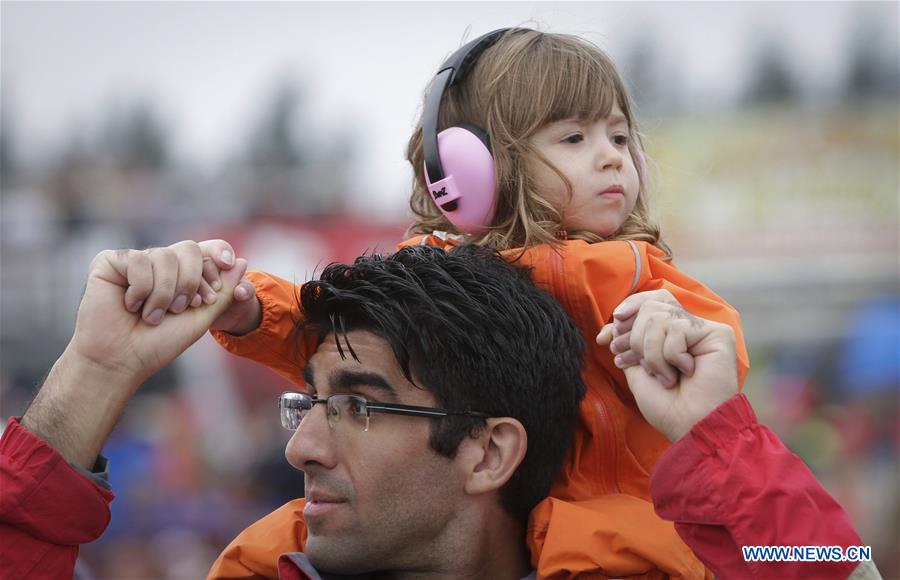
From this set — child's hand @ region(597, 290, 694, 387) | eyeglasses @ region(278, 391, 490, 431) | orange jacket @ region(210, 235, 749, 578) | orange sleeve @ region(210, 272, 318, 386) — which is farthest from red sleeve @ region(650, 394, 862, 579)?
orange sleeve @ region(210, 272, 318, 386)

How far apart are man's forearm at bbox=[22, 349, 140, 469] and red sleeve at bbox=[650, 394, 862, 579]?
44.8 inches

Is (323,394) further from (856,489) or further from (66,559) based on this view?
(856,489)

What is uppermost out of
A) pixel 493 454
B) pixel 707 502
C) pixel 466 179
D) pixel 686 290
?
pixel 466 179

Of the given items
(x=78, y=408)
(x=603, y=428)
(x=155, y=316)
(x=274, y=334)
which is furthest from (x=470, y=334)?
(x=78, y=408)

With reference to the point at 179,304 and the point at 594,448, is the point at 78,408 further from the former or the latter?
the point at 594,448

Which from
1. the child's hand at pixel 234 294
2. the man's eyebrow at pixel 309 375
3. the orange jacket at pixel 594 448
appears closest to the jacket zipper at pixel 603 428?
the orange jacket at pixel 594 448

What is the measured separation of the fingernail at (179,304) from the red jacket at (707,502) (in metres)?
0.38

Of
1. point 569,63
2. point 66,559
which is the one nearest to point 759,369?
point 569,63

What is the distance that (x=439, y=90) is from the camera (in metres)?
2.84

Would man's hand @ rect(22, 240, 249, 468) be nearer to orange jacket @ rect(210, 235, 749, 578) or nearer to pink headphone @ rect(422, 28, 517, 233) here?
orange jacket @ rect(210, 235, 749, 578)

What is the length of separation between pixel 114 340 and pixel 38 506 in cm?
37

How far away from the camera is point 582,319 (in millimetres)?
2662

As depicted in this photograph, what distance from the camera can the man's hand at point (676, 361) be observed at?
6.92 ft

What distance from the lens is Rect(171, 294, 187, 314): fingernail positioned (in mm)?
2383
